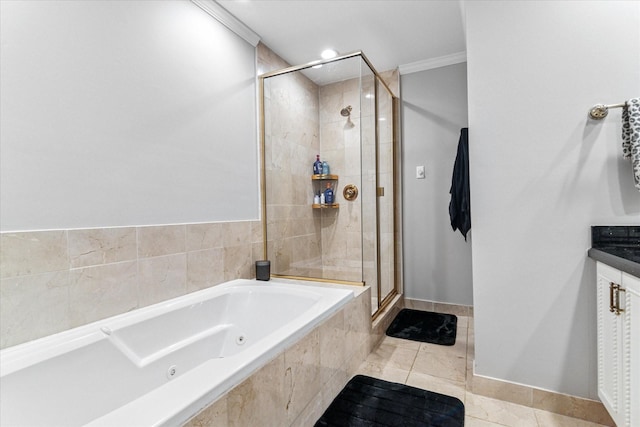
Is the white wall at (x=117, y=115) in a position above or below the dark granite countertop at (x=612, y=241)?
above

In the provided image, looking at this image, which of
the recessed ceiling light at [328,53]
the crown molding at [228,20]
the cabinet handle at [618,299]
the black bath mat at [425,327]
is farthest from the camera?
the recessed ceiling light at [328,53]

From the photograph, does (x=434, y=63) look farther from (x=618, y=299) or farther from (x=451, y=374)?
(x=451, y=374)

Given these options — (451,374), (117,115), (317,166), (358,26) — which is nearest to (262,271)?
(317,166)

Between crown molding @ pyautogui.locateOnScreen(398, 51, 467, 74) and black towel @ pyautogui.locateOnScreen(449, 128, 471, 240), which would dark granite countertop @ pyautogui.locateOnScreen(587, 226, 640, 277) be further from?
crown molding @ pyautogui.locateOnScreen(398, 51, 467, 74)

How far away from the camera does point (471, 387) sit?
1.81 meters

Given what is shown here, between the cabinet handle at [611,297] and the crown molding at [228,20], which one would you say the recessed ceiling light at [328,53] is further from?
the cabinet handle at [611,297]

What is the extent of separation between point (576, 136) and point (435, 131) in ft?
5.22

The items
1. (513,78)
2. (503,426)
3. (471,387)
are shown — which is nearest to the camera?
(503,426)

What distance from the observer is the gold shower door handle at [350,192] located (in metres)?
2.65

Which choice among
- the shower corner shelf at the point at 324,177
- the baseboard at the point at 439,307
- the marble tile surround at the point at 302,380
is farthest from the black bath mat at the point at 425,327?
the shower corner shelf at the point at 324,177

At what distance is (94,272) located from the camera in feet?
4.70

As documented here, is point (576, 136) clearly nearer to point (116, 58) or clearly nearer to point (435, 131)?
point (435, 131)

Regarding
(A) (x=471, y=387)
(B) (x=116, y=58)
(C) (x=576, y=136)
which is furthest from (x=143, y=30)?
(A) (x=471, y=387)

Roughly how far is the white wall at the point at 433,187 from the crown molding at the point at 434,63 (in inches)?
1.5
